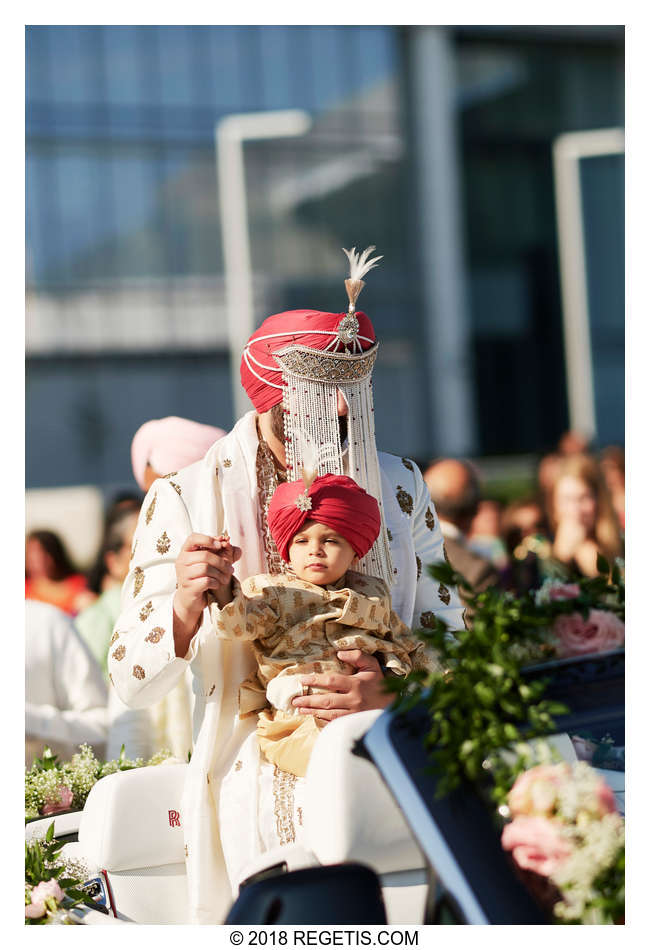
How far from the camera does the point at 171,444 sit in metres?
4.28

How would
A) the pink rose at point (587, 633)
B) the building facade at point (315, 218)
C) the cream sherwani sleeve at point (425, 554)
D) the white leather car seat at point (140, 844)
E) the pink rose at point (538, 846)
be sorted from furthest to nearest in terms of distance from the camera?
the building facade at point (315, 218)
the cream sherwani sleeve at point (425, 554)
the white leather car seat at point (140, 844)
the pink rose at point (587, 633)
the pink rose at point (538, 846)

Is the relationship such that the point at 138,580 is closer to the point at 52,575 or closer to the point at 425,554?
the point at 425,554

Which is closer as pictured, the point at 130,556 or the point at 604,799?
the point at 604,799

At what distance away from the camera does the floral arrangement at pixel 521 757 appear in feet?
7.29

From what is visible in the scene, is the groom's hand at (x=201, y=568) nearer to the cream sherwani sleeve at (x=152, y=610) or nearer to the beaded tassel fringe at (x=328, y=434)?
the cream sherwani sleeve at (x=152, y=610)

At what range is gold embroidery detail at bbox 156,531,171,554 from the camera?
2955mm

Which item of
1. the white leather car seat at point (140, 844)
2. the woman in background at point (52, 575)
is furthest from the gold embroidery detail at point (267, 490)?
the woman in background at point (52, 575)

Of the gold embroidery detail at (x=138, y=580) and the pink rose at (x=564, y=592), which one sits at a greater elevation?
the gold embroidery detail at (x=138, y=580)

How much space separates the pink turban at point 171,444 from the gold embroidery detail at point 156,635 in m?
1.44

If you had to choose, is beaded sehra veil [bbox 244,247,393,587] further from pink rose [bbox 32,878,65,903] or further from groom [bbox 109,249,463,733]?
pink rose [bbox 32,878,65,903]

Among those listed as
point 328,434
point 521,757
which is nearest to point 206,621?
point 328,434

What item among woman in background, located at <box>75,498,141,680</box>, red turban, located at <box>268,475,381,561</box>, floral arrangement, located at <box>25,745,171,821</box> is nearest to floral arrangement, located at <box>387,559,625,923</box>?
red turban, located at <box>268,475,381,561</box>

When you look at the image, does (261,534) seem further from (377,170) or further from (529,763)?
(377,170)

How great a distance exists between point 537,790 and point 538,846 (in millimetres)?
99
